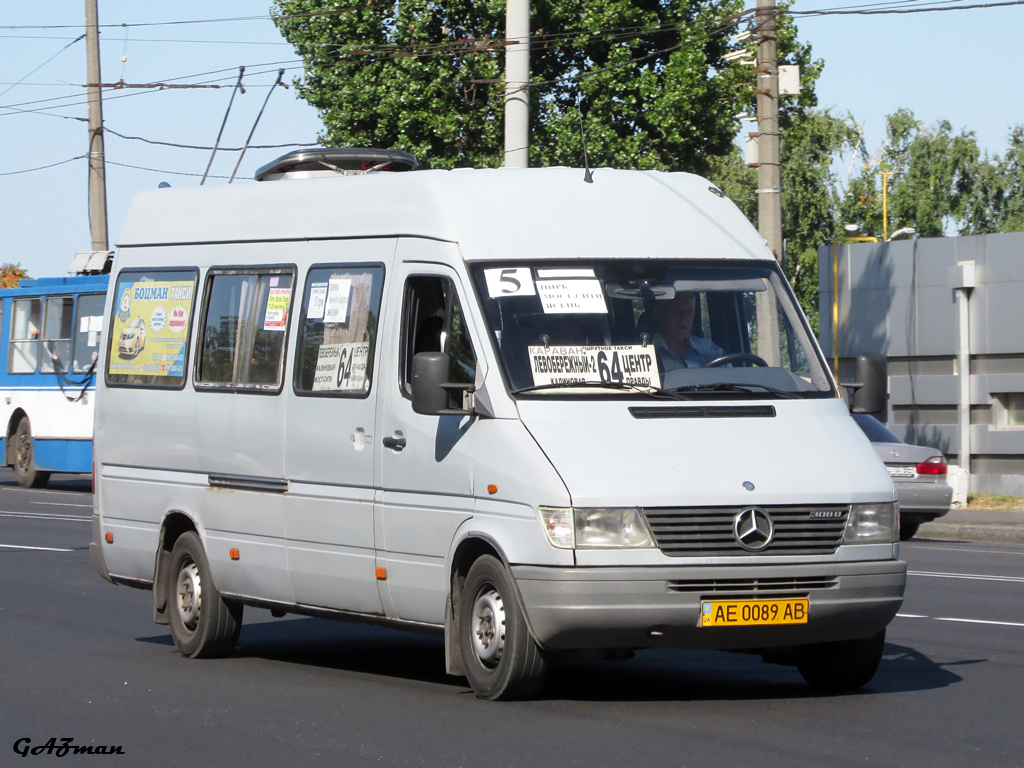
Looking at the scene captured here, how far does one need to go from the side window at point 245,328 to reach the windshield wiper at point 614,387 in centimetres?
214

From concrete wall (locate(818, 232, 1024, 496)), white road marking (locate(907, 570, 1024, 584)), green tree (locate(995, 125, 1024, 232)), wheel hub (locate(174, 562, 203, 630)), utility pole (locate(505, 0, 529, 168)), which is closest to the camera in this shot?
wheel hub (locate(174, 562, 203, 630))

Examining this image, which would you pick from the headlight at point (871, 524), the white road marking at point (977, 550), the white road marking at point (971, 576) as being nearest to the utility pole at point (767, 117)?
the white road marking at point (977, 550)

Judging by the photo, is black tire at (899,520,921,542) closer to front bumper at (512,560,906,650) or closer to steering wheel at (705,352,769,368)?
steering wheel at (705,352,769,368)

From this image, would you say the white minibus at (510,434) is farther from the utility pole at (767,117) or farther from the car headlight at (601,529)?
the utility pole at (767,117)

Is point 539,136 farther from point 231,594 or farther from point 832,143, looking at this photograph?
point 832,143

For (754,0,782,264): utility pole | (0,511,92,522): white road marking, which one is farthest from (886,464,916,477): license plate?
(0,511,92,522): white road marking

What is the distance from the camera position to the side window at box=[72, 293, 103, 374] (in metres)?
26.4

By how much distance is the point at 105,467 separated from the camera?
11141mm

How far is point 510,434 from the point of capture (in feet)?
25.7

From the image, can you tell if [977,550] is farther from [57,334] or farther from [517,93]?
[57,334]

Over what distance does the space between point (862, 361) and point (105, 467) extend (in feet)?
16.4

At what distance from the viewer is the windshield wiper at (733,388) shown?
324 inches

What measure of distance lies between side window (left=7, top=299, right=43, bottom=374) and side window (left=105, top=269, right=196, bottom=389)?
1687 centimetres

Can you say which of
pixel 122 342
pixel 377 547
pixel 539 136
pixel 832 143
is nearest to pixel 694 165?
pixel 539 136
